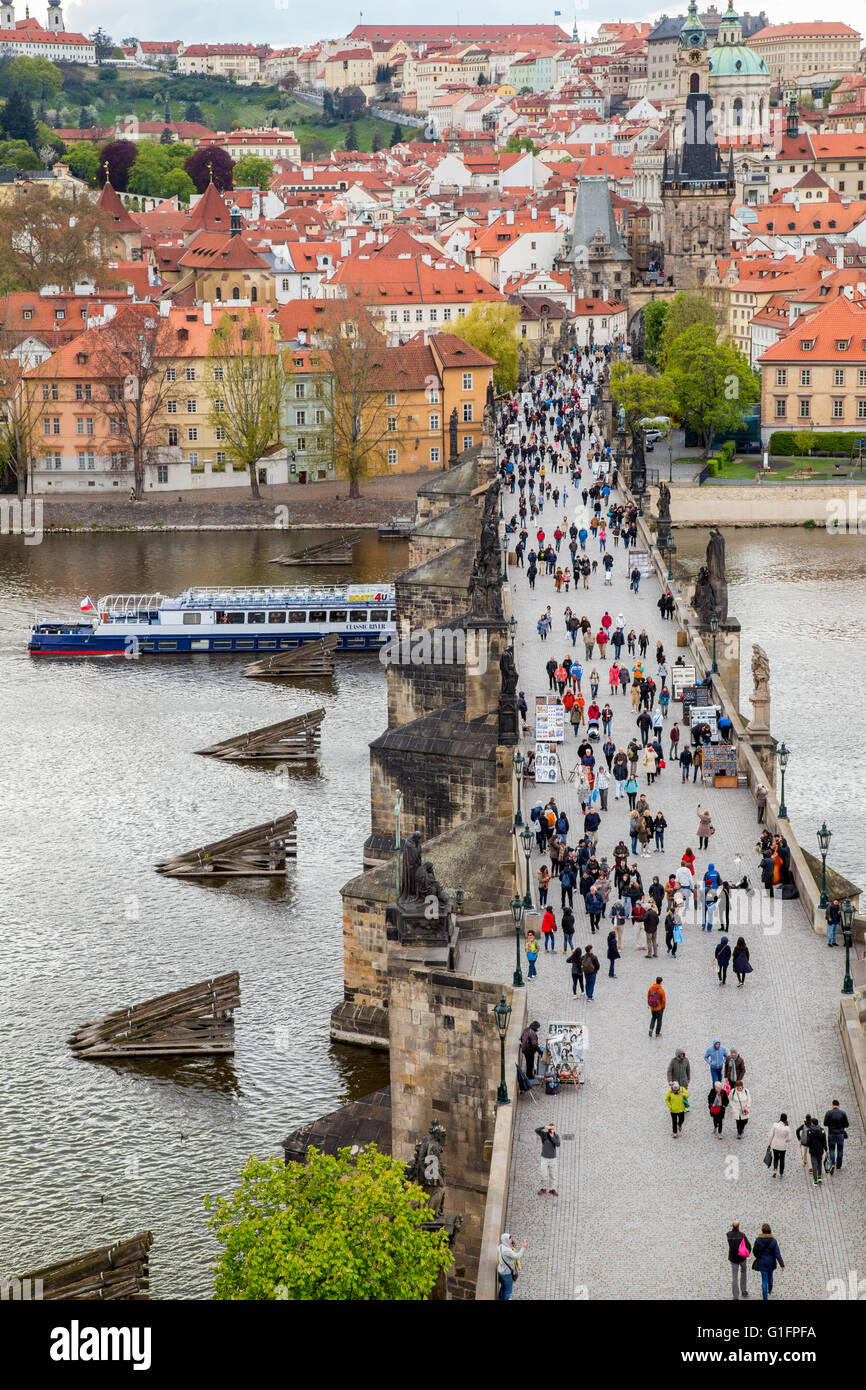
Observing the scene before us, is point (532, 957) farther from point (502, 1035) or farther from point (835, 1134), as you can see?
point (835, 1134)

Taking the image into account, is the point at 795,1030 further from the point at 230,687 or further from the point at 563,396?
the point at 563,396

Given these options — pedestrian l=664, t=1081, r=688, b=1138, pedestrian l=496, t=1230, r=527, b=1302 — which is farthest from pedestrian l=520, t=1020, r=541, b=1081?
pedestrian l=496, t=1230, r=527, b=1302

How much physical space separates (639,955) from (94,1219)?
9.59 meters

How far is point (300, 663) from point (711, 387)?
47.4 meters

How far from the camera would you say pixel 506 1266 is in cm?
2312

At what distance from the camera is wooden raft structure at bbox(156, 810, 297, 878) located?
49312mm

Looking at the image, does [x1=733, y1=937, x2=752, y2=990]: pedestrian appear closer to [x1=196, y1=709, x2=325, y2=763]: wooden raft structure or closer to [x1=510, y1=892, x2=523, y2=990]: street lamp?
[x1=510, y1=892, x2=523, y2=990]: street lamp

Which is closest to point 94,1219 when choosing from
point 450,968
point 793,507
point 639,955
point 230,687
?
point 450,968

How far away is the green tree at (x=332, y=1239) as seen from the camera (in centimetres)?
2273

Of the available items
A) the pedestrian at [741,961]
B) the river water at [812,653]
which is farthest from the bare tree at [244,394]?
the pedestrian at [741,961]

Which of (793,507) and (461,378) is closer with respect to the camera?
(793,507)

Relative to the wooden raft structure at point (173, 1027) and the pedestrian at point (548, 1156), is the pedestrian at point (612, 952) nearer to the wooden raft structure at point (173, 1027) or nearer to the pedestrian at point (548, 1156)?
the pedestrian at point (548, 1156)

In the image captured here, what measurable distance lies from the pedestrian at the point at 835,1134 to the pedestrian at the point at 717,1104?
1.57 metres

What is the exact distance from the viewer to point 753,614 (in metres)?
77.3
